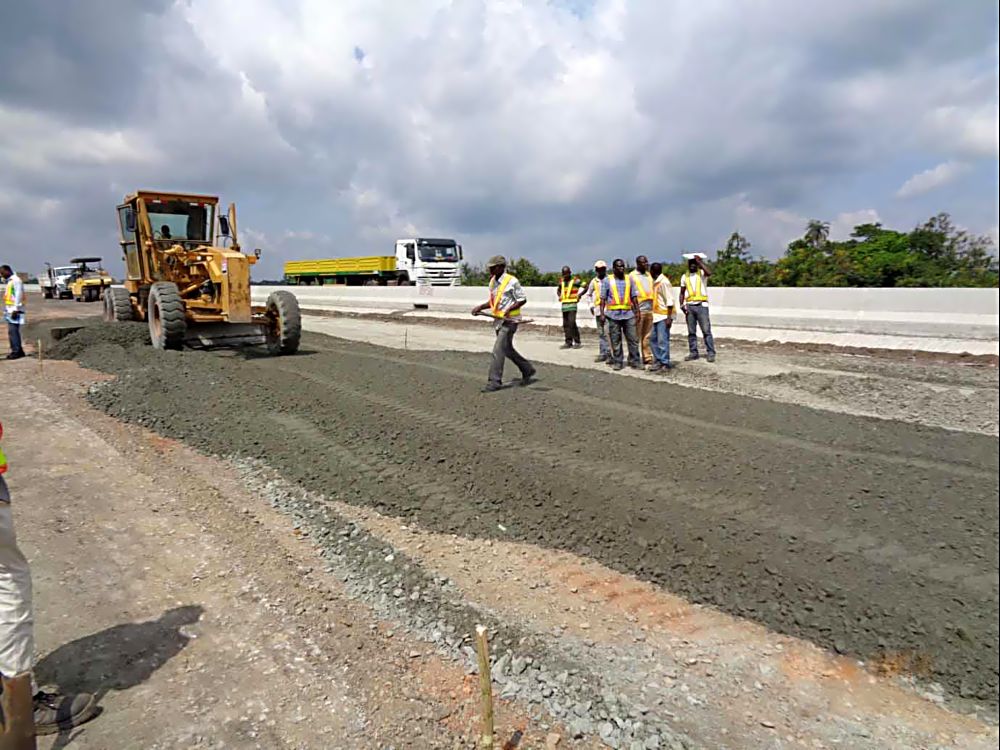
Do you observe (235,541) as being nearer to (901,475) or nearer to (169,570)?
(169,570)

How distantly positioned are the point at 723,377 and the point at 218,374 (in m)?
7.63

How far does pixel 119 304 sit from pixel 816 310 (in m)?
15.4

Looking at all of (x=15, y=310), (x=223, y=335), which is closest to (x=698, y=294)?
(x=223, y=335)

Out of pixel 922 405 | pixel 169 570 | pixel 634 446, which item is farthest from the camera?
pixel 634 446

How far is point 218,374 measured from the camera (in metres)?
10.2

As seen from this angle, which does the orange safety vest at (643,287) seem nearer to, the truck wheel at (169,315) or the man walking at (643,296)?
the man walking at (643,296)

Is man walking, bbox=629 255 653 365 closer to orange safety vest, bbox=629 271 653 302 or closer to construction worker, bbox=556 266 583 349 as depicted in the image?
orange safety vest, bbox=629 271 653 302

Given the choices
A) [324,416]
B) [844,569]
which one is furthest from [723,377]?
[844,569]

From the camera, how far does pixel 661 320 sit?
1037cm

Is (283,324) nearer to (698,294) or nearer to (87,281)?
(698,294)

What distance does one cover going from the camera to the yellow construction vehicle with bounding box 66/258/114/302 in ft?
118

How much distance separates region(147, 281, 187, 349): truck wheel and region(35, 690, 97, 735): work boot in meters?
9.78

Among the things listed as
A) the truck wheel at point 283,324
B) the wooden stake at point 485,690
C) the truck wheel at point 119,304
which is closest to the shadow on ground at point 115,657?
the wooden stake at point 485,690

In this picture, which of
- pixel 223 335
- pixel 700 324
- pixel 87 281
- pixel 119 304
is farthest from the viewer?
pixel 87 281
